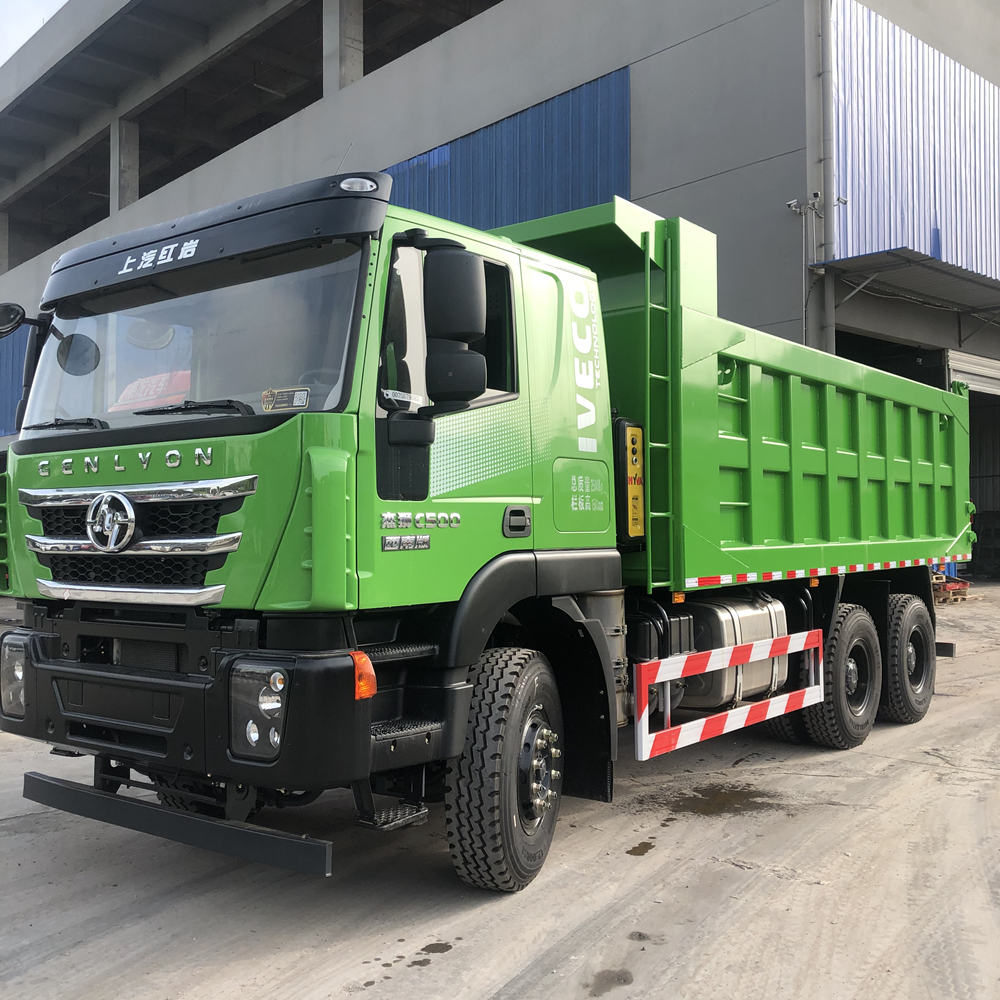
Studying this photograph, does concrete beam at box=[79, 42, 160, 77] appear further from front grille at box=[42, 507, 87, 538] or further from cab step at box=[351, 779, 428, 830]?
cab step at box=[351, 779, 428, 830]

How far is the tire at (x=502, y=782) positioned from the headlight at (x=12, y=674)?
1876mm

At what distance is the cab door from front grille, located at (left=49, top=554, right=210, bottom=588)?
26.4 inches

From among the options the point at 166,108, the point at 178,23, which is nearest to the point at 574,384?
the point at 178,23

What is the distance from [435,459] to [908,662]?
5.56m

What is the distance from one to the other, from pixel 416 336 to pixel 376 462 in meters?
0.54

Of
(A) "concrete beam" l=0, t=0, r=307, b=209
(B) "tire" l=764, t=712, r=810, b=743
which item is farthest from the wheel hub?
(A) "concrete beam" l=0, t=0, r=307, b=209

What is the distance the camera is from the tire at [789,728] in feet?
23.2

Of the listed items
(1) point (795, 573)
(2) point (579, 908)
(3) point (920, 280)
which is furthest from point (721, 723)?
(3) point (920, 280)

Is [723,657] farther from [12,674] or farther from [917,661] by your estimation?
[12,674]

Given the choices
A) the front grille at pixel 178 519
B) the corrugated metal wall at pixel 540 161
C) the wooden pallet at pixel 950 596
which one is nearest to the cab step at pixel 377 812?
the front grille at pixel 178 519

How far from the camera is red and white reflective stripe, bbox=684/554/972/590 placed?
5516 mm

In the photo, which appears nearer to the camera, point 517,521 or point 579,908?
point 579,908

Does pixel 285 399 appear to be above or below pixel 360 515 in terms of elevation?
above

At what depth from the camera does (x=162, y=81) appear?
81.8ft
